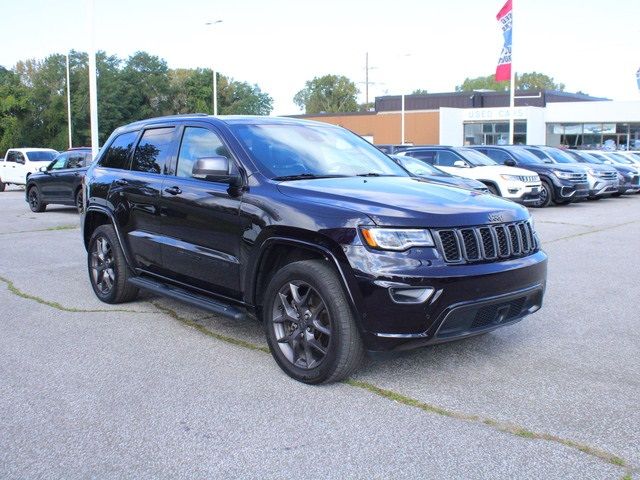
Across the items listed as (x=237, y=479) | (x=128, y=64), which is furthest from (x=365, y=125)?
(x=237, y=479)

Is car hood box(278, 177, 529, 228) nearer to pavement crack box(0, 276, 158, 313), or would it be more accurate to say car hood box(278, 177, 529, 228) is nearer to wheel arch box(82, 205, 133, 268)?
wheel arch box(82, 205, 133, 268)

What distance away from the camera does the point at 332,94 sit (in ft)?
406

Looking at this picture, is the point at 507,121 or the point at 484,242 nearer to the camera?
the point at 484,242

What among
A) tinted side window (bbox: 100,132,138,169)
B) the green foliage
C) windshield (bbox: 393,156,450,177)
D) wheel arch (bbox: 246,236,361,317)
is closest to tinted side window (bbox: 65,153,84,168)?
windshield (bbox: 393,156,450,177)

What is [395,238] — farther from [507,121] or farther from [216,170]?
[507,121]

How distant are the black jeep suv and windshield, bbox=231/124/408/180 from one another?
0.01m

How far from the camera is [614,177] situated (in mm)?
20797

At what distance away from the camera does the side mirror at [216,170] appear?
498cm

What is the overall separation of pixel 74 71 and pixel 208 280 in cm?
6762

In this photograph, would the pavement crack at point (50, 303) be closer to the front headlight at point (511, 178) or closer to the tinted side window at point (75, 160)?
the tinted side window at point (75, 160)

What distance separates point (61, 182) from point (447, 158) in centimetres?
973

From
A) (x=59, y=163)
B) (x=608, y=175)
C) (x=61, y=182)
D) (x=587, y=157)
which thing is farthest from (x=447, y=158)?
(x=59, y=163)

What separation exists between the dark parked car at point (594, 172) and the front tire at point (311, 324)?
1668 cm

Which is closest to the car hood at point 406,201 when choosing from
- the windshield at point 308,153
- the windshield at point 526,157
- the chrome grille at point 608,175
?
the windshield at point 308,153
